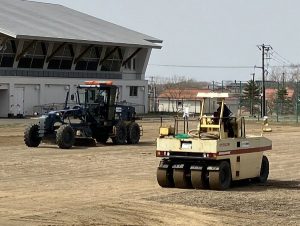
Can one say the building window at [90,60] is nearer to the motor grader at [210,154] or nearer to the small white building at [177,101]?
the small white building at [177,101]

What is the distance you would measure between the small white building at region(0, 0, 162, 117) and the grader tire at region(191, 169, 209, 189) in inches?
1840

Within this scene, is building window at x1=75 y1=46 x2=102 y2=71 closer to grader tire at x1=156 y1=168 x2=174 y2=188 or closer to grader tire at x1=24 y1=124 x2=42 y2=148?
grader tire at x1=24 y1=124 x2=42 y2=148

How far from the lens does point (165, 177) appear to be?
18125 millimetres

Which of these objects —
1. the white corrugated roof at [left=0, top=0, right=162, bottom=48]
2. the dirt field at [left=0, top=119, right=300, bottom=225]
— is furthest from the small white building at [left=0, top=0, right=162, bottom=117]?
the dirt field at [left=0, top=119, right=300, bottom=225]

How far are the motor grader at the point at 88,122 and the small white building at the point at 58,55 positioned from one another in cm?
3081

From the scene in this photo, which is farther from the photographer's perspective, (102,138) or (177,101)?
(177,101)

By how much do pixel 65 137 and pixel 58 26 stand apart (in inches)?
1728

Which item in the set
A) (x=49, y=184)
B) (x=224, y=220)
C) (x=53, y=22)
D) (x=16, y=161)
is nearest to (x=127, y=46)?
(x=53, y=22)

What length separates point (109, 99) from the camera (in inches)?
1300

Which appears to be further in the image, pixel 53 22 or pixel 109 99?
pixel 53 22

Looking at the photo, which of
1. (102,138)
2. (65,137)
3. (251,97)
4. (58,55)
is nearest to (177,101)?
(58,55)

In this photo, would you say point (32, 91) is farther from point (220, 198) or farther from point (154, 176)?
point (220, 198)

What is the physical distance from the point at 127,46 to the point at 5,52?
14.8 m

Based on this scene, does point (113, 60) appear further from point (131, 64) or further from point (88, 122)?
point (88, 122)
